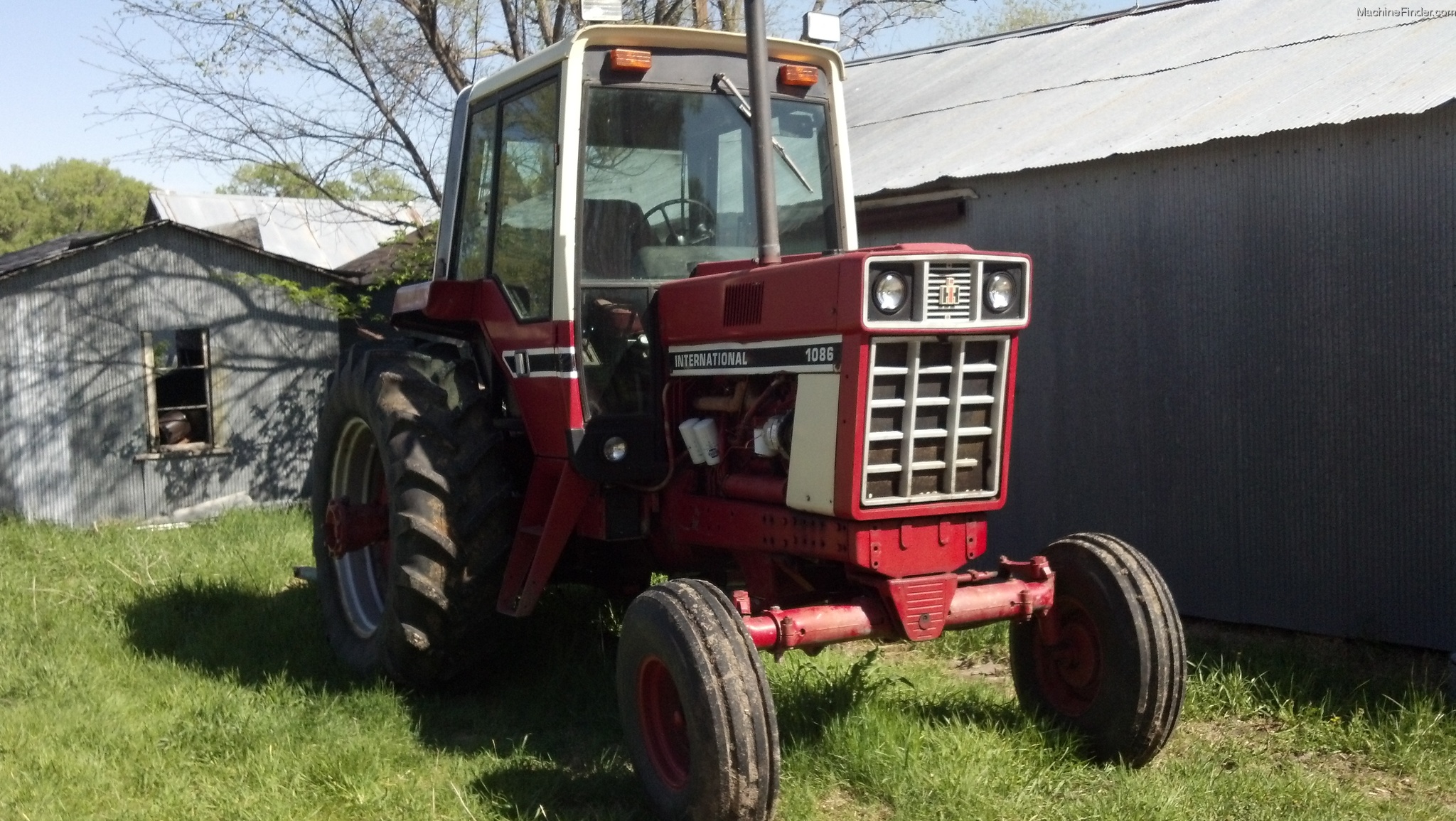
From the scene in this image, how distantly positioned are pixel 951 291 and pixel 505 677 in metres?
2.90

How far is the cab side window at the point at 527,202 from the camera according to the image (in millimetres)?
5367

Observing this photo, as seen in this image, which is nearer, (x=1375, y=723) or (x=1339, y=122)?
(x=1375, y=723)

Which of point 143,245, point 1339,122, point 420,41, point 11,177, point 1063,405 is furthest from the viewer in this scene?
point 11,177

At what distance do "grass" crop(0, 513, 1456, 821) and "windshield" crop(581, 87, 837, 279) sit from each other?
5.68 feet

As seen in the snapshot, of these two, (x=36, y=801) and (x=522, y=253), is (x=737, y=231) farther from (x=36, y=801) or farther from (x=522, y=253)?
(x=36, y=801)

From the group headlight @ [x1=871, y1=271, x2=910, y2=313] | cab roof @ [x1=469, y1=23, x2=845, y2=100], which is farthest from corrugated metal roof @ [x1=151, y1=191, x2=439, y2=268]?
headlight @ [x1=871, y1=271, x2=910, y2=313]

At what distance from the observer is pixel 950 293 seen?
4297 mm

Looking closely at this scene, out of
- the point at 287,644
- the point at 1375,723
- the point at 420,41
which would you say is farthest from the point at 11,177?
the point at 1375,723

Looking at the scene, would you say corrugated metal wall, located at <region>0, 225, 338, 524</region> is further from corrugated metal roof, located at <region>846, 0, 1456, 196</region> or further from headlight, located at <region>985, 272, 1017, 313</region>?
headlight, located at <region>985, 272, 1017, 313</region>

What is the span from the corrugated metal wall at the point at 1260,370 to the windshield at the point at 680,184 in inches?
98.2

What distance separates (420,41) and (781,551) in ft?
39.5

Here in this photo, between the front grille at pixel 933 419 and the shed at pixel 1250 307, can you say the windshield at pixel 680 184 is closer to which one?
the front grille at pixel 933 419

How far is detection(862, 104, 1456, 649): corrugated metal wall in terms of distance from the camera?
Result: 6309 mm

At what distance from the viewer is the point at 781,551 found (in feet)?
15.4
